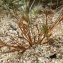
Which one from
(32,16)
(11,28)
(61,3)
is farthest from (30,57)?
(61,3)

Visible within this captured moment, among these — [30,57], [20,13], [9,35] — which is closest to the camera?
[30,57]

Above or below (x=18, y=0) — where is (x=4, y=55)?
below

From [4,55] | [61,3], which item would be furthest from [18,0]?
[4,55]

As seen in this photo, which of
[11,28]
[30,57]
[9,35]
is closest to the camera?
[30,57]

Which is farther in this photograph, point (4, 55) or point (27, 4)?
point (27, 4)

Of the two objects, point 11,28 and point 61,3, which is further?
point 61,3

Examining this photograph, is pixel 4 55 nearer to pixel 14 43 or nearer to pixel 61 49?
pixel 14 43

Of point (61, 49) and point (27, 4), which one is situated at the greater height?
point (27, 4)

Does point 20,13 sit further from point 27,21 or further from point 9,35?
point 9,35

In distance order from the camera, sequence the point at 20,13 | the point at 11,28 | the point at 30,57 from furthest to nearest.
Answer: the point at 20,13 < the point at 11,28 < the point at 30,57
